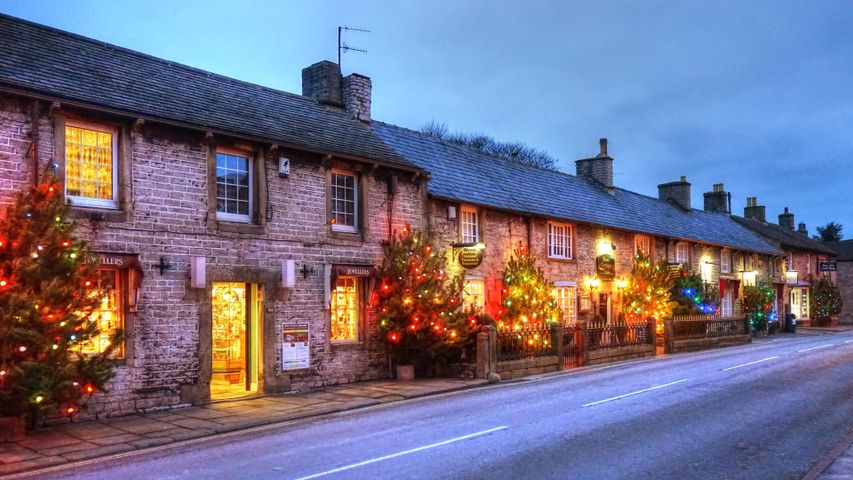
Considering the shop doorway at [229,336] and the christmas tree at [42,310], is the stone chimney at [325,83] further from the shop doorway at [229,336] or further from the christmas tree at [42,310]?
the christmas tree at [42,310]

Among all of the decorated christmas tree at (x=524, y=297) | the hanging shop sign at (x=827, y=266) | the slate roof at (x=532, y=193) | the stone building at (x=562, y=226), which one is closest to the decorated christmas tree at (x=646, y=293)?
the stone building at (x=562, y=226)

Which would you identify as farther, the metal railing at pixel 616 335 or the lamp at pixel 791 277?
the lamp at pixel 791 277

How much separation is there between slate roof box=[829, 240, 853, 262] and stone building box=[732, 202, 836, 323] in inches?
147

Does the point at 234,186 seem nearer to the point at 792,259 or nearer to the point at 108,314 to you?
the point at 108,314

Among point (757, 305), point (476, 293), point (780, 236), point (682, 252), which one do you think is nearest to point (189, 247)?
point (476, 293)

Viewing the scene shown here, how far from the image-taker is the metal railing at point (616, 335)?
23.6m

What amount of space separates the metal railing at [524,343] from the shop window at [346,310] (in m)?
3.78

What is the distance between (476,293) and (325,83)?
783cm

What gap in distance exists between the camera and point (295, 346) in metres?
16.4

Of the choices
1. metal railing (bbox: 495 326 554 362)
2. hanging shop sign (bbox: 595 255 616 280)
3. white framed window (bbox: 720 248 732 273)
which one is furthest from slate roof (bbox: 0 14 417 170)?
white framed window (bbox: 720 248 732 273)

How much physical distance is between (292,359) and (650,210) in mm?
25562

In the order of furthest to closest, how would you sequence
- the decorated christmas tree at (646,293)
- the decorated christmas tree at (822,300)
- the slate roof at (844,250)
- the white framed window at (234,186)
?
the slate roof at (844,250), the decorated christmas tree at (822,300), the decorated christmas tree at (646,293), the white framed window at (234,186)

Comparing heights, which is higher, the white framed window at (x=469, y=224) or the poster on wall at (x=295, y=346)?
the white framed window at (x=469, y=224)

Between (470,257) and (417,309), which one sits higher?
(470,257)
